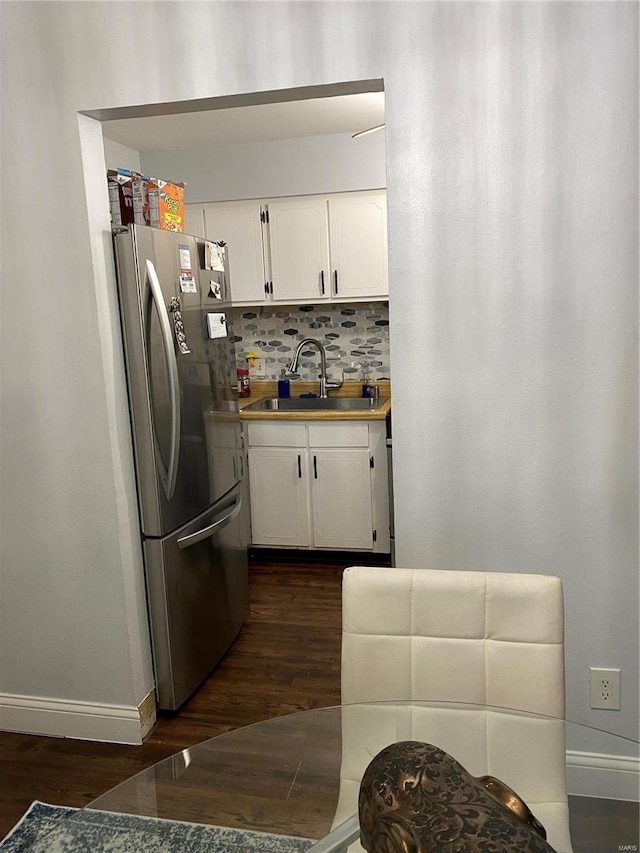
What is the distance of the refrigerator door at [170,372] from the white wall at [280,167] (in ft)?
5.56

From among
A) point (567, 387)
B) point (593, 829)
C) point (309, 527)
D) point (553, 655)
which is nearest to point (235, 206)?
point (309, 527)

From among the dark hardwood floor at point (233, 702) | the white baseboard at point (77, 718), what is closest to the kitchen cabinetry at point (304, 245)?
the dark hardwood floor at point (233, 702)

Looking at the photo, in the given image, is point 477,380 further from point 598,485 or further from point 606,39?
point 606,39

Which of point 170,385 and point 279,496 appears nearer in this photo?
point 170,385

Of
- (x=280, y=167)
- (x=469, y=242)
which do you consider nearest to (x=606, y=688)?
(x=469, y=242)

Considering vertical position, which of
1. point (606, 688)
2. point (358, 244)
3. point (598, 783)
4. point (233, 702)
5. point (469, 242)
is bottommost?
point (233, 702)

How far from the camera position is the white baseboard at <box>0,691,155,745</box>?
259 centimetres

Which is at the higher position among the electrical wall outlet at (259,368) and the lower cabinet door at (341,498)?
the electrical wall outlet at (259,368)

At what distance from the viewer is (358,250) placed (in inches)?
171

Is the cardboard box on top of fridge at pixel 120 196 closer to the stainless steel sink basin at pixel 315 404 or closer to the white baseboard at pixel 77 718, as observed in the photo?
the white baseboard at pixel 77 718

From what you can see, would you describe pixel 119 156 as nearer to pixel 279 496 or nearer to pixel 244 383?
pixel 244 383

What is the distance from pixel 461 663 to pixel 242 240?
3.51m

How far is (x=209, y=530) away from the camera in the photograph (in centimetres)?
293

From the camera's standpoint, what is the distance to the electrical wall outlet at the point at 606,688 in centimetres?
214
